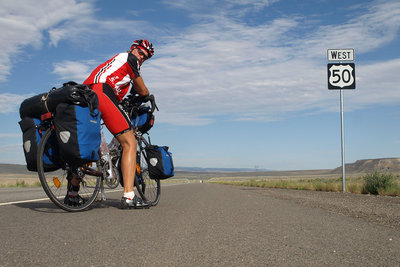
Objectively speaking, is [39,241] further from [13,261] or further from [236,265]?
[236,265]

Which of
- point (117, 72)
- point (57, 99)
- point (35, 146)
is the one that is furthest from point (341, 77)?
point (35, 146)

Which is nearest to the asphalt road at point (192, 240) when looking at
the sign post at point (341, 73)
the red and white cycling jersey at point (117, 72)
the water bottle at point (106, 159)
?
the water bottle at point (106, 159)

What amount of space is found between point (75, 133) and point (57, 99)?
0.48m

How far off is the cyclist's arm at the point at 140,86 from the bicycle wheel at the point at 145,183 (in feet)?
3.07

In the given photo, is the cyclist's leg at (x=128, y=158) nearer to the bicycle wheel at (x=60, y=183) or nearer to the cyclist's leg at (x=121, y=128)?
the cyclist's leg at (x=121, y=128)

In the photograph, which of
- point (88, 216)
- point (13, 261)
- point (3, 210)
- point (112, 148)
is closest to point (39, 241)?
Answer: point (13, 261)

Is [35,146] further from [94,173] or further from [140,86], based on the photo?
[140,86]

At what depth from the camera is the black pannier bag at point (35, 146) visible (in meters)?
4.56

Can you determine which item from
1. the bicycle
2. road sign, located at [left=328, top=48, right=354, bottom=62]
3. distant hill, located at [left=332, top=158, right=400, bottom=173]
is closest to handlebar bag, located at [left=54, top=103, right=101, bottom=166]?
the bicycle

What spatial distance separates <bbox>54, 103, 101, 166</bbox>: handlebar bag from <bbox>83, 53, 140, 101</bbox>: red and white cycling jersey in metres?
0.68

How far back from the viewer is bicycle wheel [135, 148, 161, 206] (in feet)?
19.4

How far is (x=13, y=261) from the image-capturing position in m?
2.33

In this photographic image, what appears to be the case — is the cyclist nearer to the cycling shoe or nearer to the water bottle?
the cycling shoe

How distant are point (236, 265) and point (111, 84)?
3348 millimetres
